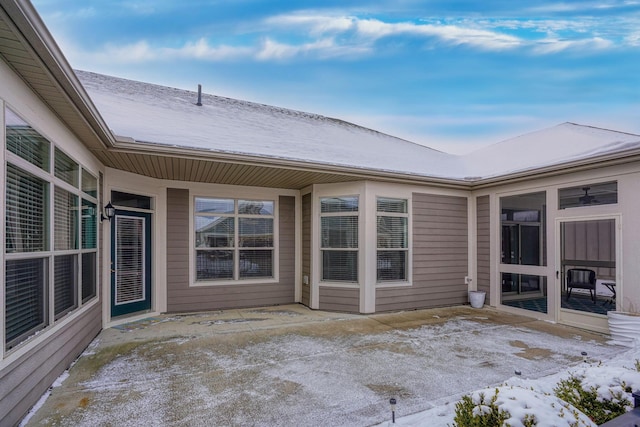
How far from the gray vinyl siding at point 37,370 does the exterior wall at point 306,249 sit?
3.60 m

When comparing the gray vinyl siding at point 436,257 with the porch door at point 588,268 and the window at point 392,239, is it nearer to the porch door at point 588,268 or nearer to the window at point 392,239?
the window at point 392,239

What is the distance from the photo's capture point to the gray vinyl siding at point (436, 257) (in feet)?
20.8

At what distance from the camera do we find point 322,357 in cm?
384

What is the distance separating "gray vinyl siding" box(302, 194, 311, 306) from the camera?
21.2 feet

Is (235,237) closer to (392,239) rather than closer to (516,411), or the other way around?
(392,239)

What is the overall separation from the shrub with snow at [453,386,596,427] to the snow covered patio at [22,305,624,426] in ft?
3.21

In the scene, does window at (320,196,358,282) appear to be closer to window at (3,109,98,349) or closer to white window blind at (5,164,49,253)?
window at (3,109,98,349)

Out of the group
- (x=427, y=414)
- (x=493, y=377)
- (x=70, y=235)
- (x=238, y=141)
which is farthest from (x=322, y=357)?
(x=238, y=141)

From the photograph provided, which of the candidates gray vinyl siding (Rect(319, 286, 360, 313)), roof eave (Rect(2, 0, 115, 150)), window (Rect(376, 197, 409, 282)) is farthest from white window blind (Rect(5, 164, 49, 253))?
window (Rect(376, 197, 409, 282))

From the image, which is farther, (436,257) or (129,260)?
(436,257)

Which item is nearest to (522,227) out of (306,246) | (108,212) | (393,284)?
(393,284)

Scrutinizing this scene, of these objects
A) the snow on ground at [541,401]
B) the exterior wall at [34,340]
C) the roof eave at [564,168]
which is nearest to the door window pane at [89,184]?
the exterior wall at [34,340]

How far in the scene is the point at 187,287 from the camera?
600 centimetres

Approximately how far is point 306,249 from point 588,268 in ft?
20.2
